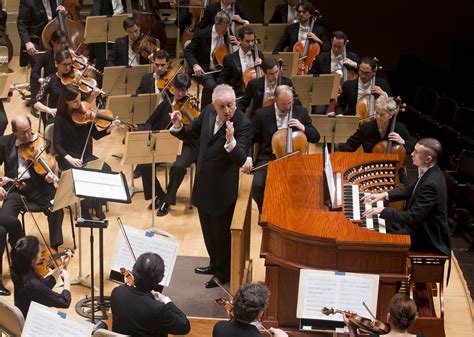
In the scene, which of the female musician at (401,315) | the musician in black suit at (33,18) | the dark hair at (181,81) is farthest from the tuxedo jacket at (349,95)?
the female musician at (401,315)

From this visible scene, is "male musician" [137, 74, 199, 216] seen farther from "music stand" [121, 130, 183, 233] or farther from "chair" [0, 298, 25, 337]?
"chair" [0, 298, 25, 337]

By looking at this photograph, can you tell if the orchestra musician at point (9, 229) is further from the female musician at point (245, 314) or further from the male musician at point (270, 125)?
the female musician at point (245, 314)

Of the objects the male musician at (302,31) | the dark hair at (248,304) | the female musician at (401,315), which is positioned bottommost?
the female musician at (401,315)

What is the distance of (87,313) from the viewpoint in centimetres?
692

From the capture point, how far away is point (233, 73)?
932cm

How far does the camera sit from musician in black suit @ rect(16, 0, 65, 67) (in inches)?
404

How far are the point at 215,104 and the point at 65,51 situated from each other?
2.47 meters

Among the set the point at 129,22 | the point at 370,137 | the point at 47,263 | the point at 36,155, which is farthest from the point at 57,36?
the point at 47,263

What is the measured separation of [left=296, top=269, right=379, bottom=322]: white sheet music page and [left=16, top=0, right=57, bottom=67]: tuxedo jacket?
5.63 m

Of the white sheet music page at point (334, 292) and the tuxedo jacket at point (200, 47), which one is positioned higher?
the tuxedo jacket at point (200, 47)

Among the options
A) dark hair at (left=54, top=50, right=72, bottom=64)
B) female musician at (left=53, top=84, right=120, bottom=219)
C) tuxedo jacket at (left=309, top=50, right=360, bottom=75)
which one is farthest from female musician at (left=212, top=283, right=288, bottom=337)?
tuxedo jacket at (left=309, top=50, right=360, bottom=75)

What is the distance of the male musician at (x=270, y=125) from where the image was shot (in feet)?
25.7

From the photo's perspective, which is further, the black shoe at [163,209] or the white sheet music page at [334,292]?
the black shoe at [163,209]

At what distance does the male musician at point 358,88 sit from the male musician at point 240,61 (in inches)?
34.2
